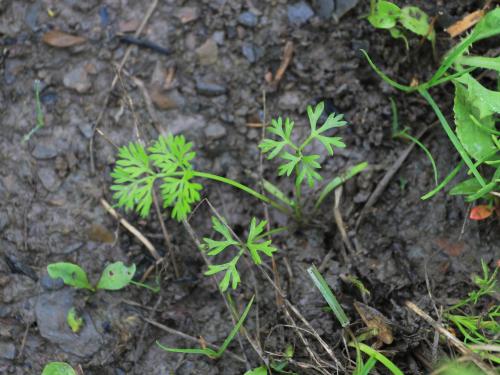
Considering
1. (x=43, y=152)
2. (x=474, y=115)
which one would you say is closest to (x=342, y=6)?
(x=474, y=115)

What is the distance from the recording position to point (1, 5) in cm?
286

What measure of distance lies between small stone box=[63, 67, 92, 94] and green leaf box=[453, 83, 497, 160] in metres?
1.77

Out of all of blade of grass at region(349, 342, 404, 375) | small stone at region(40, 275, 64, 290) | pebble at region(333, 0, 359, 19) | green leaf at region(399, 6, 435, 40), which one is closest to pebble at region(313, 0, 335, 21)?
pebble at region(333, 0, 359, 19)

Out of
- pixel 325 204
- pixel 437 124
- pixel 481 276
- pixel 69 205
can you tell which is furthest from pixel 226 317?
pixel 437 124

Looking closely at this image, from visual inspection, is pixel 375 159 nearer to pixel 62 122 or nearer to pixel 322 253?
pixel 322 253

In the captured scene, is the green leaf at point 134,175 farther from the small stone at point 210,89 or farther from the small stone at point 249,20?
the small stone at point 249,20

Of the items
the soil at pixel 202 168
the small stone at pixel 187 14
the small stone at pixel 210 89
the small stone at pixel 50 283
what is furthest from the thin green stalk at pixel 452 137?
the small stone at pixel 50 283

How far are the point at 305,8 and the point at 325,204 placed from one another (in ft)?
3.29

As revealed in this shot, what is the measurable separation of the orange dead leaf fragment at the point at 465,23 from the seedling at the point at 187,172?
0.79 m

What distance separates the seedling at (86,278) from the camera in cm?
253

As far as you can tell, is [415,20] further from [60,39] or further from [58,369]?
[58,369]

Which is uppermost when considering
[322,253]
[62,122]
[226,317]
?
[62,122]

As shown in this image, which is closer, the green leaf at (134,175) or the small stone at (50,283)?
the green leaf at (134,175)

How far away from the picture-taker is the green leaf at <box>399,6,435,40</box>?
8.68 feet
